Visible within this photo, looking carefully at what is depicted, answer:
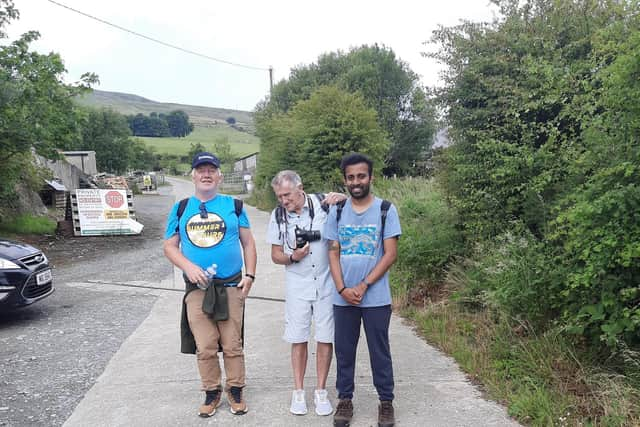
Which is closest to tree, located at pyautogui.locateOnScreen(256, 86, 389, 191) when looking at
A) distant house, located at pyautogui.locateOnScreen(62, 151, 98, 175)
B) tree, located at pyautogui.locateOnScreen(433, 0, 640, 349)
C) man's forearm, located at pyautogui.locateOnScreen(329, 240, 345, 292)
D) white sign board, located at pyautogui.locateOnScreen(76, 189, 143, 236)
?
white sign board, located at pyautogui.locateOnScreen(76, 189, 143, 236)

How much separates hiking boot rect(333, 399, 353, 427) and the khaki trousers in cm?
75

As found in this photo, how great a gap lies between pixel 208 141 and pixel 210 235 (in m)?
130

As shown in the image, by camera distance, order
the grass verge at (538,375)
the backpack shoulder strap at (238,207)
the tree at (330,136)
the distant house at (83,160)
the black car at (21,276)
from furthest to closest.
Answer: the distant house at (83,160), the tree at (330,136), the black car at (21,276), the backpack shoulder strap at (238,207), the grass verge at (538,375)

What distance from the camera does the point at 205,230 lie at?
3.59 meters

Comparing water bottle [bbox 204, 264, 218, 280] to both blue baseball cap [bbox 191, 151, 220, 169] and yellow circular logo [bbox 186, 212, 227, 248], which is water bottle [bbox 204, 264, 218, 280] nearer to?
yellow circular logo [bbox 186, 212, 227, 248]

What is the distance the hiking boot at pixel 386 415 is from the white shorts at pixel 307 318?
0.56m

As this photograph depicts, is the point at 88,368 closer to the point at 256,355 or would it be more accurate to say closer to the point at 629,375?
the point at 256,355

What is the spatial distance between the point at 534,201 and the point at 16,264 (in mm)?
5827

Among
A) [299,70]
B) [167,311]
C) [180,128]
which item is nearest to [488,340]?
[167,311]

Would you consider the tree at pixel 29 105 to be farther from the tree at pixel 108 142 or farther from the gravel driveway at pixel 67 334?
the tree at pixel 108 142

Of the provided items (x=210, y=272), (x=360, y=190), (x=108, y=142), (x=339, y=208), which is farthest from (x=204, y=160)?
(x=108, y=142)

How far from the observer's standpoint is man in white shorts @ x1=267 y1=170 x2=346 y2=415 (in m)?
3.60

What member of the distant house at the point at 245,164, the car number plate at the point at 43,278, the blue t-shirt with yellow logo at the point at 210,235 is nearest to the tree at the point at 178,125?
the distant house at the point at 245,164

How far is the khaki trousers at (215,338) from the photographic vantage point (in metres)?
3.64
